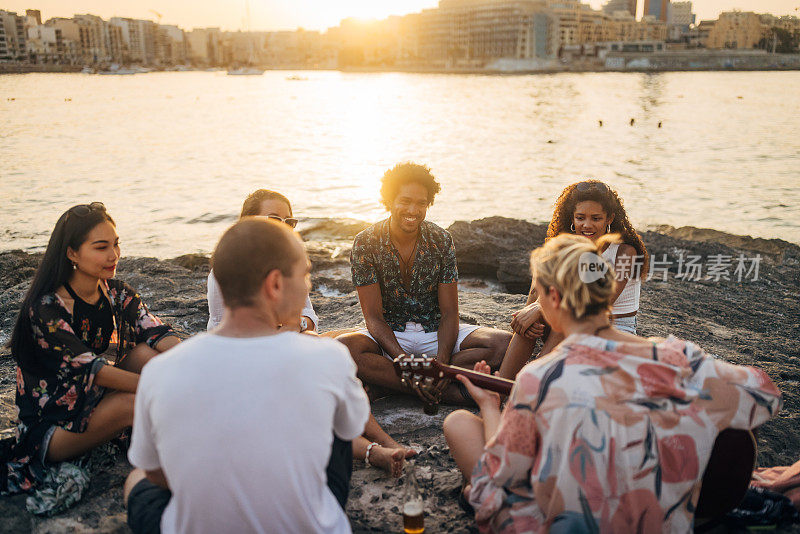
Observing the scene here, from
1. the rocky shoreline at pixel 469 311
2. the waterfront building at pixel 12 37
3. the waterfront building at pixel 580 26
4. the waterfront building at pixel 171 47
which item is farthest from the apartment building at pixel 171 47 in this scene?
the rocky shoreline at pixel 469 311

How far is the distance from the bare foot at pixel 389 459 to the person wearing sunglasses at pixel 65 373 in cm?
124

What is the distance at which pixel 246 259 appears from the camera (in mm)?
1808

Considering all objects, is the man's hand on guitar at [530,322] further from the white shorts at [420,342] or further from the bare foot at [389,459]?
the bare foot at [389,459]

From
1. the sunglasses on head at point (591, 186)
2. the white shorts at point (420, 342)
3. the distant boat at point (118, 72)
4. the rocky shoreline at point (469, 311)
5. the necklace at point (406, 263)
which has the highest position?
the distant boat at point (118, 72)

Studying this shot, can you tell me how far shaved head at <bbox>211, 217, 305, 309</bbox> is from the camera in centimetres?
181

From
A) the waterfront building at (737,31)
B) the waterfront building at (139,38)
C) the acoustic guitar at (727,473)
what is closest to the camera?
the acoustic guitar at (727,473)

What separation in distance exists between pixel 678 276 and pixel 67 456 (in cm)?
641

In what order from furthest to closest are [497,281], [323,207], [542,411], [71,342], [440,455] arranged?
[323,207] → [497,281] → [440,455] → [71,342] → [542,411]

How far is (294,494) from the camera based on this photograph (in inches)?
69.7

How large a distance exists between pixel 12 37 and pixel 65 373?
497ft

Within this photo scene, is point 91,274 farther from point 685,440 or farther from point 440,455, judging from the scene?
point 685,440

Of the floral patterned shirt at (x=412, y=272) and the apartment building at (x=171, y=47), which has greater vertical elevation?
the apartment building at (x=171, y=47)

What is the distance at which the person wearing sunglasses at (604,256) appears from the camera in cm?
365

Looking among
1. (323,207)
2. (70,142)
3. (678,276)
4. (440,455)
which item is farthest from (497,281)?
(70,142)
